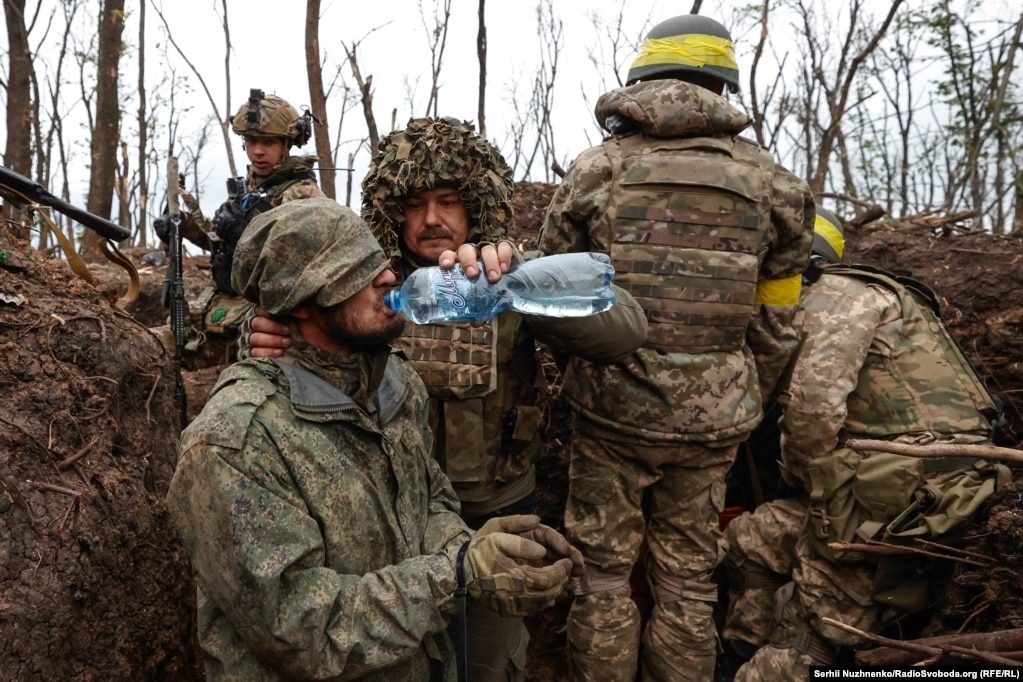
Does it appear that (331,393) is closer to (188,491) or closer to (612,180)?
(188,491)

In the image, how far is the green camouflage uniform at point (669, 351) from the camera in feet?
10.7

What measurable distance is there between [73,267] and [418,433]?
6.77 feet

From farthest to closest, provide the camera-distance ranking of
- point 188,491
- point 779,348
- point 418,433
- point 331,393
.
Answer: point 779,348, point 418,433, point 331,393, point 188,491

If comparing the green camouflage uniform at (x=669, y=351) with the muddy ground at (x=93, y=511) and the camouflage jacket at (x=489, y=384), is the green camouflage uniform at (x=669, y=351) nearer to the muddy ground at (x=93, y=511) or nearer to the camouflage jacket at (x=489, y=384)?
the camouflage jacket at (x=489, y=384)

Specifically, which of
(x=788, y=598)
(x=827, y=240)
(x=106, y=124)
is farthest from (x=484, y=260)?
(x=106, y=124)

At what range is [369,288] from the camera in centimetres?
210

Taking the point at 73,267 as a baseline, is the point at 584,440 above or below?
below

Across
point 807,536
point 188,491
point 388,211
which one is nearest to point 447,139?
point 388,211

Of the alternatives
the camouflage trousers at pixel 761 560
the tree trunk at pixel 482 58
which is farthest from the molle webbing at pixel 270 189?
the tree trunk at pixel 482 58

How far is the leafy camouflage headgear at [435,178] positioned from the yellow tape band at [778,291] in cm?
126

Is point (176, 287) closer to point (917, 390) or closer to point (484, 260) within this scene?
point (484, 260)

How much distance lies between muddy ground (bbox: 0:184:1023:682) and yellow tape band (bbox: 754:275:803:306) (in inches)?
45.1

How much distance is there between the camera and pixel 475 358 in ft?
9.20

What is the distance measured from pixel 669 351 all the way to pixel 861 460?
1.00 meters
